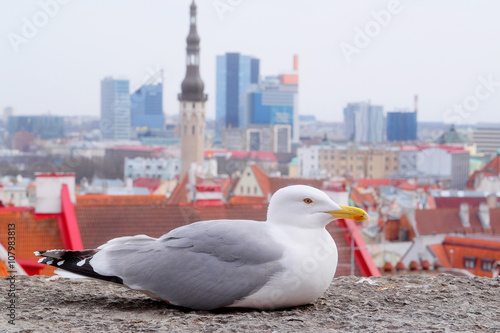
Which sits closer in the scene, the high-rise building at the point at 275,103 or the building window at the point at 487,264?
the building window at the point at 487,264

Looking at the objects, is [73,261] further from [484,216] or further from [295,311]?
[484,216]

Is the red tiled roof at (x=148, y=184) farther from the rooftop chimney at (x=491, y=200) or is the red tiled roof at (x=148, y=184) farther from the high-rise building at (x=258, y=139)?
the high-rise building at (x=258, y=139)

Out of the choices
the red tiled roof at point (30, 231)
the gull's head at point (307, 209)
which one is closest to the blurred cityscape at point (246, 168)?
the red tiled roof at point (30, 231)

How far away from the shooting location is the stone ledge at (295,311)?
101 centimetres

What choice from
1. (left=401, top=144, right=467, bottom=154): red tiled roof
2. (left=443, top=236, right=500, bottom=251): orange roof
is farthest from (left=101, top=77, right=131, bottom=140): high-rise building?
(left=443, top=236, right=500, bottom=251): orange roof

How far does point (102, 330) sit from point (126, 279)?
154mm

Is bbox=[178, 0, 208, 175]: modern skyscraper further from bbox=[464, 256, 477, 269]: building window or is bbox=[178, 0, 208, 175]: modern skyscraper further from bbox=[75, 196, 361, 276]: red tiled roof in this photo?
bbox=[75, 196, 361, 276]: red tiled roof

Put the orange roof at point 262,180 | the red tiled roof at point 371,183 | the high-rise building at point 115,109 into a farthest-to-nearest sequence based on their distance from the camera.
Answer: the high-rise building at point 115,109 < the red tiled roof at point 371,183 < the orange roof at point 262,180

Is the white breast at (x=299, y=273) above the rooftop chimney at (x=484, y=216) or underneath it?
above

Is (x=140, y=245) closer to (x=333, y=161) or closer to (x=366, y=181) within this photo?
(x=366, y=181)

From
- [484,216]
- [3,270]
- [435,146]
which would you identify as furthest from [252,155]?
[3,270]

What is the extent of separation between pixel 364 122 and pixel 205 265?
33472mm

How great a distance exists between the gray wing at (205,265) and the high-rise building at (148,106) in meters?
29.0

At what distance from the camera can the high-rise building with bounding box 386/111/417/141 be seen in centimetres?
3238
